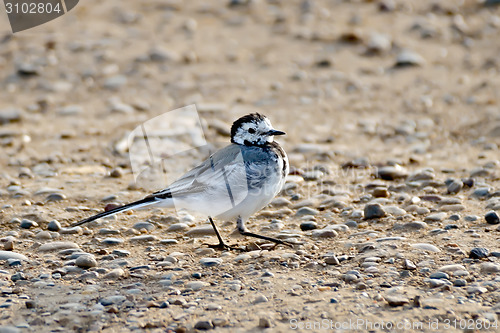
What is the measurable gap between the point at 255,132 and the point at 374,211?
1.34 metres

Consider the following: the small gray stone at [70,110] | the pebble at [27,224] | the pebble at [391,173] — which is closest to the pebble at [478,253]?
the pebble at [391,173]

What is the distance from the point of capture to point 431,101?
10.3m

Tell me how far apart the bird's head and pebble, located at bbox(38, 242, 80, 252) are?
5.66ft

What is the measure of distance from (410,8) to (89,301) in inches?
402

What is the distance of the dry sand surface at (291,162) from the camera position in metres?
4.91

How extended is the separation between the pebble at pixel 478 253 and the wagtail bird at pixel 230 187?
1.51 meters

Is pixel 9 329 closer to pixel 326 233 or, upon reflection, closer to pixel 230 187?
pixel 230 187

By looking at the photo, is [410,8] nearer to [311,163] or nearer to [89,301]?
[311,163]

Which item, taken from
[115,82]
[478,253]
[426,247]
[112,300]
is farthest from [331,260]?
[115,82]

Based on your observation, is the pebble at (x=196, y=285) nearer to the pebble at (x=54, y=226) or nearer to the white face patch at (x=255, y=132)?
the white face patch at (x=255, y=132)

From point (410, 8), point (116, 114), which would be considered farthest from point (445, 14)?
point (116, 114)

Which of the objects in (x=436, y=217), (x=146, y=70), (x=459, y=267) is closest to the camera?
(x=459, y=267)

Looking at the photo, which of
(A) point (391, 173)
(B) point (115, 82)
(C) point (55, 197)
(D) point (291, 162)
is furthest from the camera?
(B) point (115, 82)

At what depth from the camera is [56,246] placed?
19.5ft
